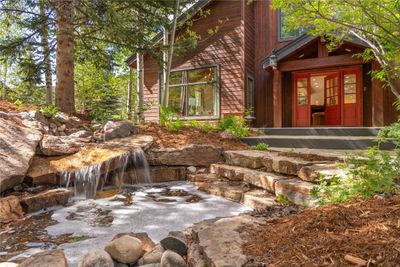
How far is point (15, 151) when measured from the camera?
4.65 metres

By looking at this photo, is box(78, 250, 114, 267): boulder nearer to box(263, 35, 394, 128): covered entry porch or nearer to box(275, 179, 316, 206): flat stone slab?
box(275, 179, 316, 206): flat stone slab

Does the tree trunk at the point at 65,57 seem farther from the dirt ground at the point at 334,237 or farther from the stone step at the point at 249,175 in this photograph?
the dirt ground at the point at 334,237

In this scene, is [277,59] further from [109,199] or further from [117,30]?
[109,199]

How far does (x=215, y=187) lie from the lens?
495cm

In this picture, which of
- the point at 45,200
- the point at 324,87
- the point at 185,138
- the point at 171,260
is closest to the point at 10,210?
the point at 45,200

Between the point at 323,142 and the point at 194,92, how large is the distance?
590 centimetres

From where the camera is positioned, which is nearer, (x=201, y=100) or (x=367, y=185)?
(x=367, y=185)

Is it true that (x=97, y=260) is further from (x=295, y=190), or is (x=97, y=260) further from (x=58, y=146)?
(x=58, y=146)

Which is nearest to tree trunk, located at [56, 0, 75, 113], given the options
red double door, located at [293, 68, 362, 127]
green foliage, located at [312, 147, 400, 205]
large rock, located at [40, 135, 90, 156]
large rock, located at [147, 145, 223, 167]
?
large rock, located at [40, 135, 90, 156]

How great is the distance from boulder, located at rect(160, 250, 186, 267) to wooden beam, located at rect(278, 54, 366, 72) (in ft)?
26.8

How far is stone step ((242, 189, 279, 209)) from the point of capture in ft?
12.6

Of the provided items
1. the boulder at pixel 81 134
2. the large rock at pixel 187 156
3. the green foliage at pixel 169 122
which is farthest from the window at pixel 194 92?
the boulder at pixel 81 134

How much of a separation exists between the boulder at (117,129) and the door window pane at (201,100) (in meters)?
4.26

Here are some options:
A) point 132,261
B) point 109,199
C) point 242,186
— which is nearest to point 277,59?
point 242,186
